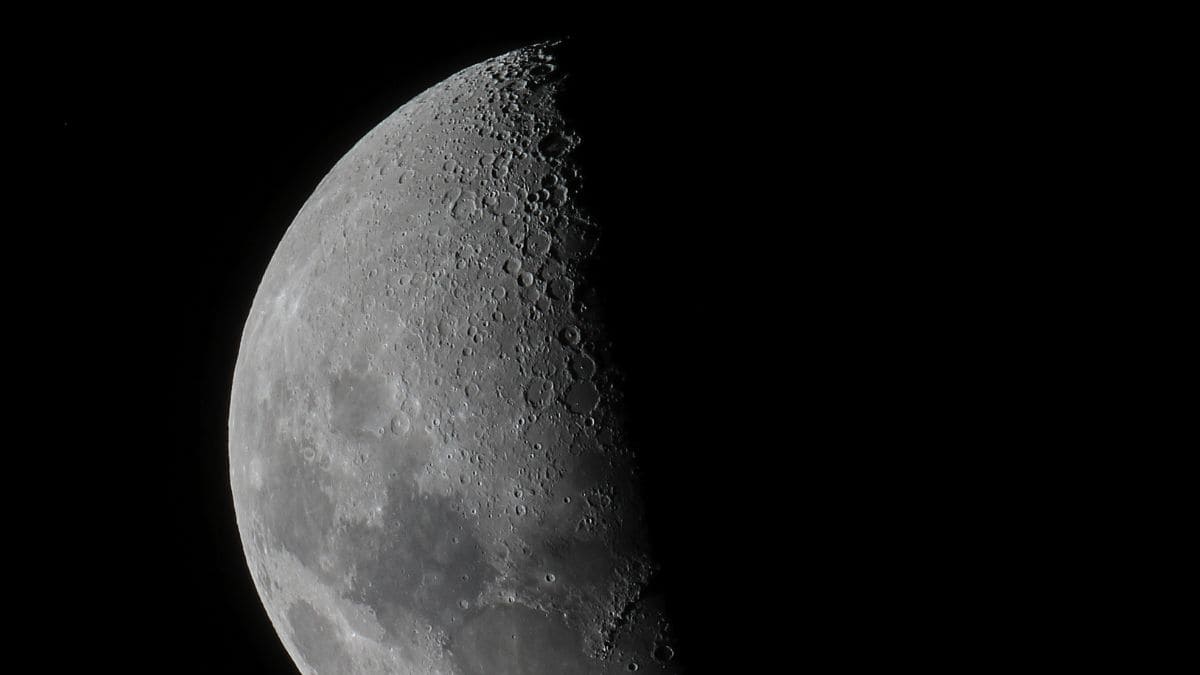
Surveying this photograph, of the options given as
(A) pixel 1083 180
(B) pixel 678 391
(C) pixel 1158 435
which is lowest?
(B) pixel 678 391

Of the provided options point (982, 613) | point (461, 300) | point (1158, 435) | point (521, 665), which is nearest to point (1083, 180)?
point (1158, 435)

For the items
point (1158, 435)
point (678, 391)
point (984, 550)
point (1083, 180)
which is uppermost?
point (1083, 180)

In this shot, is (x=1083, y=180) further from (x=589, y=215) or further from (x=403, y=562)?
(x=403, y=562)

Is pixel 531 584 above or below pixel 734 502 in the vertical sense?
below

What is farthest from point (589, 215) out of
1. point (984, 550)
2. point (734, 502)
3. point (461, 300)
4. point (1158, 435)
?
point (1158, 435)

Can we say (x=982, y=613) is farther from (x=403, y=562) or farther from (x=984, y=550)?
(x=403, y=562)

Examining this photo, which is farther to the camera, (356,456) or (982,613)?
(356,456)
